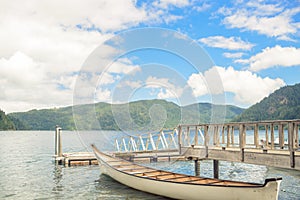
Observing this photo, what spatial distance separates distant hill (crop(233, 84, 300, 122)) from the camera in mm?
129500

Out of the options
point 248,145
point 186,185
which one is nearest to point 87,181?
point 186,185

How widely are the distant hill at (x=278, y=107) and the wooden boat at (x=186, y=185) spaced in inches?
4629

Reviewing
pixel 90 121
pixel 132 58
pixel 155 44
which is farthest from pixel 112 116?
pixel 155 44

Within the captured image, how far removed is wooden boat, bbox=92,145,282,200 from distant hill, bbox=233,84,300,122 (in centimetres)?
11758

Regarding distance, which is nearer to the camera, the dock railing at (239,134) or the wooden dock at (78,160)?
the dock railing at (239,134)

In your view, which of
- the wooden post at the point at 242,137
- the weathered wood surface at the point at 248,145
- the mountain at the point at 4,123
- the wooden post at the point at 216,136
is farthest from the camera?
the mountain at the point at 4,123

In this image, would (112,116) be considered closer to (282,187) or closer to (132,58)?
(132,58)

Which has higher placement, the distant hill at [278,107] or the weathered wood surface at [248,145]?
the distant hill at [278,107]

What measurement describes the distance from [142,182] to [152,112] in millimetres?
3322

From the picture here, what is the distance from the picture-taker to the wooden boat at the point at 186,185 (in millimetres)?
10672

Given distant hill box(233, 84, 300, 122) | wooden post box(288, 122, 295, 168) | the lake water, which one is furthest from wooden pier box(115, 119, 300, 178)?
distant hill box(233, 84, 300, 122)

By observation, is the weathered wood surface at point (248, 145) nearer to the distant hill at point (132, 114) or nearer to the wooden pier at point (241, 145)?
the wooden pier at point (241, 145)

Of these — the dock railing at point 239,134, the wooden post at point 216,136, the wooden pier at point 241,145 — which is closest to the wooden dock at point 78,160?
the wooden pier at point 241,145

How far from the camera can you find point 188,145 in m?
18.9
